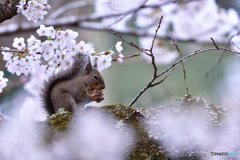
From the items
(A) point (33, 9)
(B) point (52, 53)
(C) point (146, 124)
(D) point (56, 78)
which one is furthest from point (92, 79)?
(C) point (146, 124)

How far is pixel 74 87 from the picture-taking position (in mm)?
1530

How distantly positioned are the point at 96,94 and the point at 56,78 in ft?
0.79

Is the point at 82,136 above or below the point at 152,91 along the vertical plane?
below

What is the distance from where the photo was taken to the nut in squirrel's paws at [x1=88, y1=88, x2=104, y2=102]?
1461 millimetres

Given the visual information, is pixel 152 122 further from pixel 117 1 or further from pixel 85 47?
pixel 117 1

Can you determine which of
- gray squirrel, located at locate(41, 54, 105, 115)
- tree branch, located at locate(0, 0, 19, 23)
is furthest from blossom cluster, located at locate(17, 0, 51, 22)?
gray squirrel, located at locate(41, 54, 105, 115)

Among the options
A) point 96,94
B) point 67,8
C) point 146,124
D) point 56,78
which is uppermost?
point 67,8

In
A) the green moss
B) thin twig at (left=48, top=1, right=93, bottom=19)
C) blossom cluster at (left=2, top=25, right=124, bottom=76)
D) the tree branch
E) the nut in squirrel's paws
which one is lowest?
the green moss

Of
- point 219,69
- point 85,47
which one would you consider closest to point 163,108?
point 85,47

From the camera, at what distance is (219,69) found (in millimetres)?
5633

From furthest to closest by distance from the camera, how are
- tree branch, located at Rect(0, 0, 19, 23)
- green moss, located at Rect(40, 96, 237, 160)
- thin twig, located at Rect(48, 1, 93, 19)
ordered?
1. thin twig, located at Rect(48, 1, 93, 19)
2. tree branch, located at Rect(0, 0, 19, 23)
3. green moss, located at Rect(40, 96, 237, 160)

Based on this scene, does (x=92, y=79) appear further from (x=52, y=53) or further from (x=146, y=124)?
(x=146, y=124)

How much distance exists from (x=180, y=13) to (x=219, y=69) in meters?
2.86

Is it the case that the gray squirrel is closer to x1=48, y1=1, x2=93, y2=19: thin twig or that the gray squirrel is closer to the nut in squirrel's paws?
the nut in squirrel's paws
